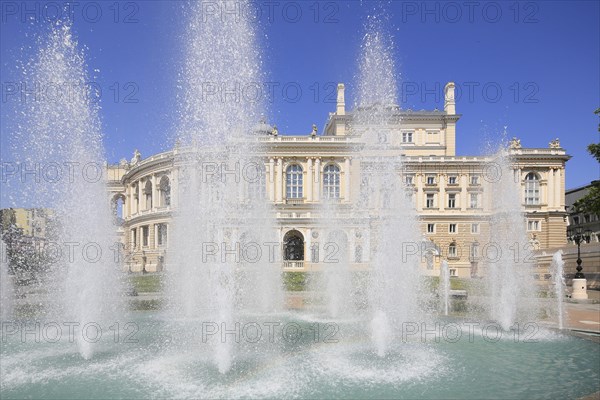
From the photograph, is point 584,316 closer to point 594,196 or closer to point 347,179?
point 594,196

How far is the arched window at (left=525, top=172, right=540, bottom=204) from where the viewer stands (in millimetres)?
58750

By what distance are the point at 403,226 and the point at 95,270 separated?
8484 mm

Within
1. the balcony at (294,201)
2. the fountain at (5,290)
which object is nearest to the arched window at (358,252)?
the balcony at (294,201)

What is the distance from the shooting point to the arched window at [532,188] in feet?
193

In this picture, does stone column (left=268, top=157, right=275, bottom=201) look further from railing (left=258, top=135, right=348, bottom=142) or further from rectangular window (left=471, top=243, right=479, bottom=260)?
rectangular window (left=471, top=243, right=479, bottom=260)

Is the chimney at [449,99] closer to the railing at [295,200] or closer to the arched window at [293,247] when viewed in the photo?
the railing at [295,200]

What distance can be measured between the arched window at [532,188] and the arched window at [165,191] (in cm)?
4769

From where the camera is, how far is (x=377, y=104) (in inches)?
581

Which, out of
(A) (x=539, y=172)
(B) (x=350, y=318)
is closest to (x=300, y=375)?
(B) (x=350, y=318)

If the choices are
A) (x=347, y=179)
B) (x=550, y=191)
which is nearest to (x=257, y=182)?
(x=347, y=179)

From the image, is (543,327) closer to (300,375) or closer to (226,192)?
(300,375)

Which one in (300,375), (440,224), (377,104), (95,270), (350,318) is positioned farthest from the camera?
(440,224)

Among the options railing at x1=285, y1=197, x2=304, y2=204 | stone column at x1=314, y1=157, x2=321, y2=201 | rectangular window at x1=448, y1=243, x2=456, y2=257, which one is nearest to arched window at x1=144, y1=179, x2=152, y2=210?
railing at x1=285, y1=197, x2=304, y2=204

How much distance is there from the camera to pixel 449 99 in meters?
65.1
